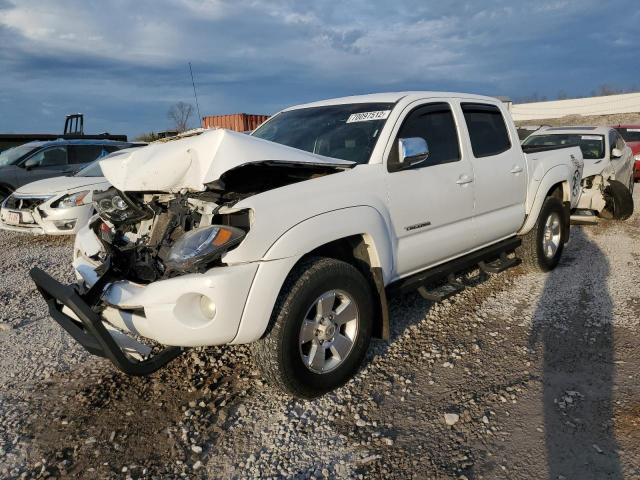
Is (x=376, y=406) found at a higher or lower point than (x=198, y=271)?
lower

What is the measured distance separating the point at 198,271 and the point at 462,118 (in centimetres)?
274

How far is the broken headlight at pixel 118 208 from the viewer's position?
327 centimetres

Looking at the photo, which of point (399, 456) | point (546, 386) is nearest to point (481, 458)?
point (399, 456)

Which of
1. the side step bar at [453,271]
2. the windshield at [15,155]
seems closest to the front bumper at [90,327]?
the side step bar at [453,271]

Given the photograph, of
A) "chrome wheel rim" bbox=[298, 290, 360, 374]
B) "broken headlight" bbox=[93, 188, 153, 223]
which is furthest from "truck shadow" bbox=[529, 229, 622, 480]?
"broken headlight" bbox=[93, 188, 153, 223]

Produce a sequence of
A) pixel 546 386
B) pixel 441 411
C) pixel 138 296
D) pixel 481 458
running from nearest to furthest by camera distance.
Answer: pixel 481 458
pixel 138 296
pixel 441 411
pixel 546 386

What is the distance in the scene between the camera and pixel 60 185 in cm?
738

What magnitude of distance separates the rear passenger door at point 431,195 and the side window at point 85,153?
8060mm

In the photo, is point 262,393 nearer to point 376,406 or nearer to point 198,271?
point 376,406

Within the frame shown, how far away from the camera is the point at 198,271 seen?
2.62 metres

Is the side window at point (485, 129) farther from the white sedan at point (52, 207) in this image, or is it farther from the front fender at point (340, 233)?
the white sedan at point (52, 207)

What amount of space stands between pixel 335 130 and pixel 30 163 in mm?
8292

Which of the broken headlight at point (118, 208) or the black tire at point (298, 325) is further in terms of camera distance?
the broken headlight at point (118, 208)

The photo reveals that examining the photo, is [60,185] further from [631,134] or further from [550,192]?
[631,134]
